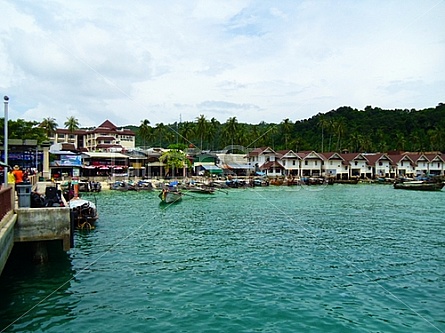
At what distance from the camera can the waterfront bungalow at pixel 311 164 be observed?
289ft

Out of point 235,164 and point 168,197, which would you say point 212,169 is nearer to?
point 235,164

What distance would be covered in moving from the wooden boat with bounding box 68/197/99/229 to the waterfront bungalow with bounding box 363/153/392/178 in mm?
83035

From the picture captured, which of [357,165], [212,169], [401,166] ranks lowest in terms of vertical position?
[212,169]

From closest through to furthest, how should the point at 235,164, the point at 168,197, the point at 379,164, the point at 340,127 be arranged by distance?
the point at 168,197 < the point at 235,164 < the point at 379,164 < the point at 340,127

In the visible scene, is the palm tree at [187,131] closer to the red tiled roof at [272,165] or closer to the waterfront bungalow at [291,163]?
the red tiled roof at [272,165]

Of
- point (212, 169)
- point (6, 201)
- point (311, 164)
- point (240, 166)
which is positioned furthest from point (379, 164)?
point (6, 201)

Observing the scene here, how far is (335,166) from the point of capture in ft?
299

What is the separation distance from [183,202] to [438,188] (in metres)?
46.9

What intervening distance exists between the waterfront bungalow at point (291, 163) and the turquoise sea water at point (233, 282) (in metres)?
60.7

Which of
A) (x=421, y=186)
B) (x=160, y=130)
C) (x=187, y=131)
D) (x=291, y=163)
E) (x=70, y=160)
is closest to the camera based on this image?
(x=70, y=160)

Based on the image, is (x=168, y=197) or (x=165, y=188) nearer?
(x=168, y=197)

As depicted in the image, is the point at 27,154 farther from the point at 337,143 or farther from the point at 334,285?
the point at 337,143

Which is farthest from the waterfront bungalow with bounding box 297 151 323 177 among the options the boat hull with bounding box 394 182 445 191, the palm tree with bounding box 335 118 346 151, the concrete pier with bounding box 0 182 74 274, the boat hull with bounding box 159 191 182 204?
the concrete pier with bounding box 0 182 74 274

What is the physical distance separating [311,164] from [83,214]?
7084 cm
